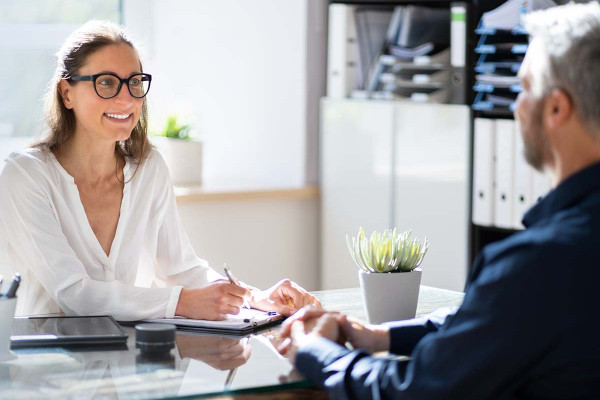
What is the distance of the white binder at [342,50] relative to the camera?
13.2ft

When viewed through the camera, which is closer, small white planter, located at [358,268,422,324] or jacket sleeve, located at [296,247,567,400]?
jacket sleeve, located at [296,247,567,400]

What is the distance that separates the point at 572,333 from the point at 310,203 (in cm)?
300

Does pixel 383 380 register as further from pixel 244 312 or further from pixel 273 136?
pixel 273 136

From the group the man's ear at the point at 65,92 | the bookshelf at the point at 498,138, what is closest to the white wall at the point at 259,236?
the bookshelf at the point at 498,138

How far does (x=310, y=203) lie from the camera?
426 cm

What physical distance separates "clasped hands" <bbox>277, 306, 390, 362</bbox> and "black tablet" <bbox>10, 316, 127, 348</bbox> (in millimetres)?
301

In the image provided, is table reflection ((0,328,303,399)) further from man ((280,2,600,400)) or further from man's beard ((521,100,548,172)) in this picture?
man's beard ((521,100,548,172))

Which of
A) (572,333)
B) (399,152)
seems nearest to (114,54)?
(572,333)

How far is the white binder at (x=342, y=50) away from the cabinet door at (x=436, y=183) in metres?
0.38

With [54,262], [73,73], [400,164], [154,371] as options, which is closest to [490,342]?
[154,371]

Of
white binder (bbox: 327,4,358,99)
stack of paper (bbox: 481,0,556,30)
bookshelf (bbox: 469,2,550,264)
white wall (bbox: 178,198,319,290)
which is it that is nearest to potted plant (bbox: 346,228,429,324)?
bookshelf (bbox: 469,2,550,264)

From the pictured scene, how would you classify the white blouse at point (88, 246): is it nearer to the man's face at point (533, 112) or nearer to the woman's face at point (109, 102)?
the woman's face at point (109, 102)

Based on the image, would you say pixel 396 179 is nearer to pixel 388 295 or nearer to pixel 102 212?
pixel 102 212

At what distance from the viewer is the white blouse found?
201 cm
